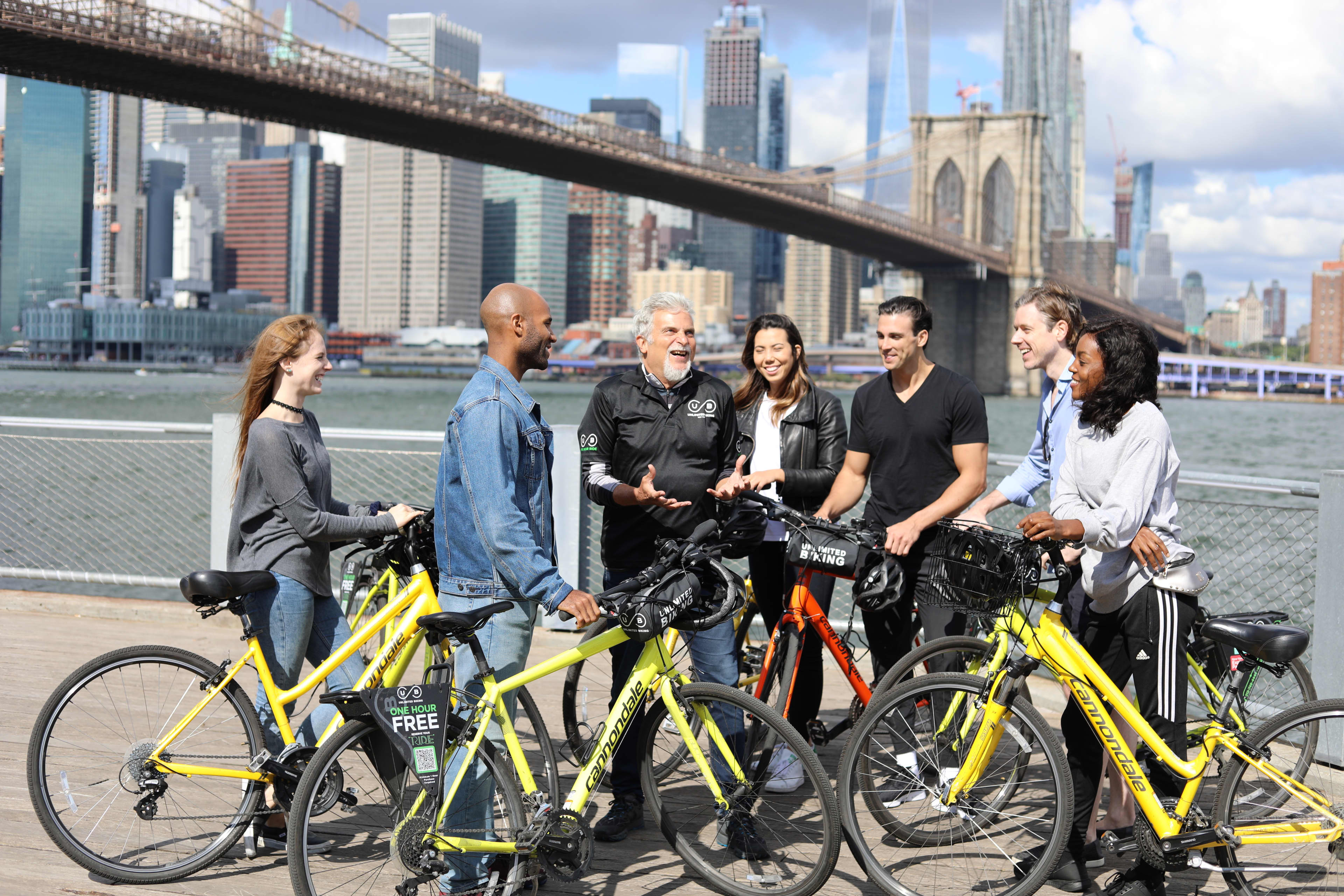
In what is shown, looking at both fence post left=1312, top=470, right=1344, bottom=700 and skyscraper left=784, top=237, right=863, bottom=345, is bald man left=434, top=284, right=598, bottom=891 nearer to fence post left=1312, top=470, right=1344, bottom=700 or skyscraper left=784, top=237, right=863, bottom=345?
fence post left=1312, top=470, right=1344, bottom=700

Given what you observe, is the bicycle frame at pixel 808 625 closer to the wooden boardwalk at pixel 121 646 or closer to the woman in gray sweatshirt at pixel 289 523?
the wooden boardwalk at pixel 121 646

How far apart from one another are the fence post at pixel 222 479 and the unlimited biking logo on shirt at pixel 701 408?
2947 mm

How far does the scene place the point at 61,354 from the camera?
60562mm

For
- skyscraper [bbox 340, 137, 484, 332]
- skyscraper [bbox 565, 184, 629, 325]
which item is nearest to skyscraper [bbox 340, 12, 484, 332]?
skyscraper [bbox 340, 137, 484, 332]

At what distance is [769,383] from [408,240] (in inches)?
4971

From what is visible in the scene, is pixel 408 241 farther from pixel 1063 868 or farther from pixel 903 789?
pixel 1063 868

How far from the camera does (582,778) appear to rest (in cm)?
270

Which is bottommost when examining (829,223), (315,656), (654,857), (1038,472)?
(654,857)

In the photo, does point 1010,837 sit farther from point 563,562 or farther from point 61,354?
point 61,354

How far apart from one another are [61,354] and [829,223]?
41384 millimetres

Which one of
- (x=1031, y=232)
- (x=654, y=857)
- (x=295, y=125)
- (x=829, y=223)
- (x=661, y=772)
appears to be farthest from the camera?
(x=1031, y=232)

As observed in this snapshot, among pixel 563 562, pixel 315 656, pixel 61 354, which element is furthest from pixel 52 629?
pixel 61 354

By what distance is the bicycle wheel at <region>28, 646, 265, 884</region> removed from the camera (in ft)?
9.34

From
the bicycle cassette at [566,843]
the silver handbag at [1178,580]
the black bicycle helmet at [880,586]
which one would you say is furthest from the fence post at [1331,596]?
the bicycle cassette at [566,843]
